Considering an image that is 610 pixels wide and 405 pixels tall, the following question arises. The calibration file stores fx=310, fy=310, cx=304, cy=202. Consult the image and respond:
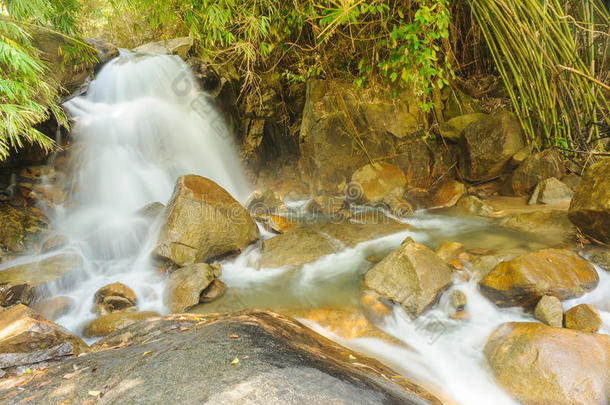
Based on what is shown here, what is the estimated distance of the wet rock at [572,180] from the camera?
4504mm

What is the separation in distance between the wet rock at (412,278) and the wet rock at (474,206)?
1.98 meters

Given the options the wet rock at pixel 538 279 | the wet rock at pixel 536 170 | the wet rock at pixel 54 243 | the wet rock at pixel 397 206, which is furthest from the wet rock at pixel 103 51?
the wet rock at pixel 536 170

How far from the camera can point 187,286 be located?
3.40 meters

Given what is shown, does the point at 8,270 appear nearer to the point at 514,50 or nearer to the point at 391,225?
the point at 391,225

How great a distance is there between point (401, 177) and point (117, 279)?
15.6 feet

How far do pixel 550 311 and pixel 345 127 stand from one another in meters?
4.19

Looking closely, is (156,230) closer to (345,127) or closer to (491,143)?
(345,127)

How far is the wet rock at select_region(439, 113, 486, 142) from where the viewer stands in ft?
18.4

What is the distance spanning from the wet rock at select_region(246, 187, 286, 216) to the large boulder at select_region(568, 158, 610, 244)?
4.01 meters

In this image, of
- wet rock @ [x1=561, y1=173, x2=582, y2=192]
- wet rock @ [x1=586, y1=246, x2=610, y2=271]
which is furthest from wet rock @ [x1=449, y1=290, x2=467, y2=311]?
wet rock @ [x1=561, y1=173, x2=582, y2=192]

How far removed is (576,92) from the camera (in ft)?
14.2

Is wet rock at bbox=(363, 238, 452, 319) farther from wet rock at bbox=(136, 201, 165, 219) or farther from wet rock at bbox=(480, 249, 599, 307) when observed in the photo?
wet rock at bbox=(136, 201, 165, 219)

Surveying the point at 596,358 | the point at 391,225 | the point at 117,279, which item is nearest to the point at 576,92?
the point at 391,225

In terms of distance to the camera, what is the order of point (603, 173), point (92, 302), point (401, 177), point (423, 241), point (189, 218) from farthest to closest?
point (401, 177) → point (423, 241) → point (189, 218) → point (92, 302) → point (603, 173)
